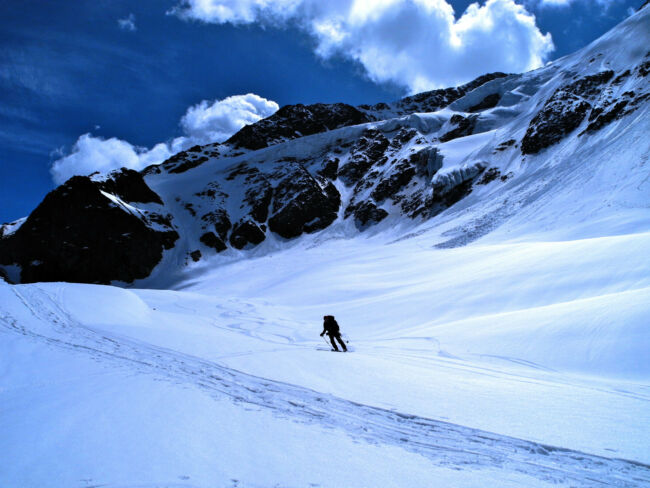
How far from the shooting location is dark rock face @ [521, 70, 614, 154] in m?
51.0

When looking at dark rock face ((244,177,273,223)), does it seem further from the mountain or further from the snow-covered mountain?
the snow-covered mountain

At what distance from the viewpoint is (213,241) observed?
252ft

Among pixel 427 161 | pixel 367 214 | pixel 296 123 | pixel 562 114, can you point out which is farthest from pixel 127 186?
pixel 562 114

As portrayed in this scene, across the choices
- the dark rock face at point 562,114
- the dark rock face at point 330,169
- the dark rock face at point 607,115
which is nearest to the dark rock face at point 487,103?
the dark rock face at point 562,114

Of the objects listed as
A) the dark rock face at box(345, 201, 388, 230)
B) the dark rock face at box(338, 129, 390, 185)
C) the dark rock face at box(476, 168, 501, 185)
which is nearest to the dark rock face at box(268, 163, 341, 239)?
the dark rock face at box(345, 201, 388, 230)

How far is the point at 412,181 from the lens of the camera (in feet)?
248

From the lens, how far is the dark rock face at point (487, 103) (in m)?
95.2

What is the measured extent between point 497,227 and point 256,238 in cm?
5598

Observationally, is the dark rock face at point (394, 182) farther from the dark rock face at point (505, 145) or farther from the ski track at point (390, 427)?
the ski track at point (390, 427)

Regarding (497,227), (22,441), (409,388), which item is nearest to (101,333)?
(22,441)

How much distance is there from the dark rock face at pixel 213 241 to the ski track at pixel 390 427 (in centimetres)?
7089

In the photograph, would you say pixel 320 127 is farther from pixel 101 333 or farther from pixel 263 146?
pixel 101 333

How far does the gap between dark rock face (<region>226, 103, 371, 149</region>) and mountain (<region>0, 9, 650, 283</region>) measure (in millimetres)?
12133

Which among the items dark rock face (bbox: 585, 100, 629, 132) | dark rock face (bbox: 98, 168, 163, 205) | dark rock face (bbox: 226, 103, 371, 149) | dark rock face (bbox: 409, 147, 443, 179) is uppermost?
dark rock face (bbox: 226, 103, 371, 149)
